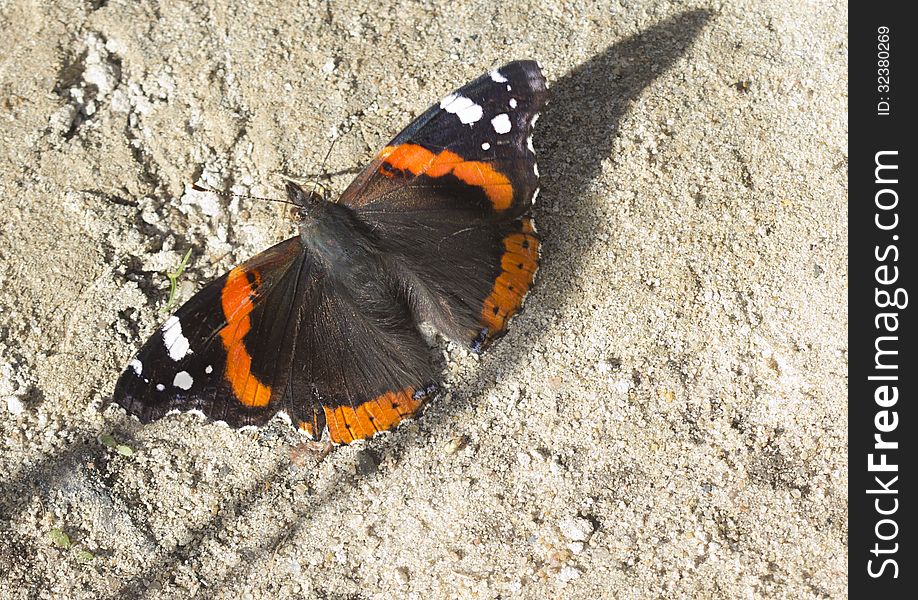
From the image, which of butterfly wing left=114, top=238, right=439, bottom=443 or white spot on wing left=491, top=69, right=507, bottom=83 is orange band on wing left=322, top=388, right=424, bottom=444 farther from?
white spot on wing left=491, top=69, right=507, bottom=83

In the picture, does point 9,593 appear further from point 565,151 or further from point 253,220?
point 565,151

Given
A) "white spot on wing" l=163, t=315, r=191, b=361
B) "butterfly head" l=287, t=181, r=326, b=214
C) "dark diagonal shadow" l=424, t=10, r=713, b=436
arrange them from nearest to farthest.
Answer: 1. "white spot on wing" l=163, t=315, r=191, b=361
2. "butterfly head" l=287, t=181, r=326, b=214
3. "dark diagonal shadow" l=424, t=10, r=713, b=436

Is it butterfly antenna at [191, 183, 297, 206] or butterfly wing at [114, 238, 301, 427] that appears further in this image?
butterfly antenna at [191, 183, 297, 206]

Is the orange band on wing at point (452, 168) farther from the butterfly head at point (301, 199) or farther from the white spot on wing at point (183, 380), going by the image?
the white spot on wing at point (183, 380)

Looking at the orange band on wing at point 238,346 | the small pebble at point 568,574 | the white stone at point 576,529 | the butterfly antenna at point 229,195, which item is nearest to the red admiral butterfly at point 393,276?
the orange band on wing at point 238,346

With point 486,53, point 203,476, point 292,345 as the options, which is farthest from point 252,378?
point 486,53

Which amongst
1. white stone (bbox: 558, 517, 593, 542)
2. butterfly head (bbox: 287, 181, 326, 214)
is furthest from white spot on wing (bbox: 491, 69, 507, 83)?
white stone (bbox: 558, 517, 593, 542)
